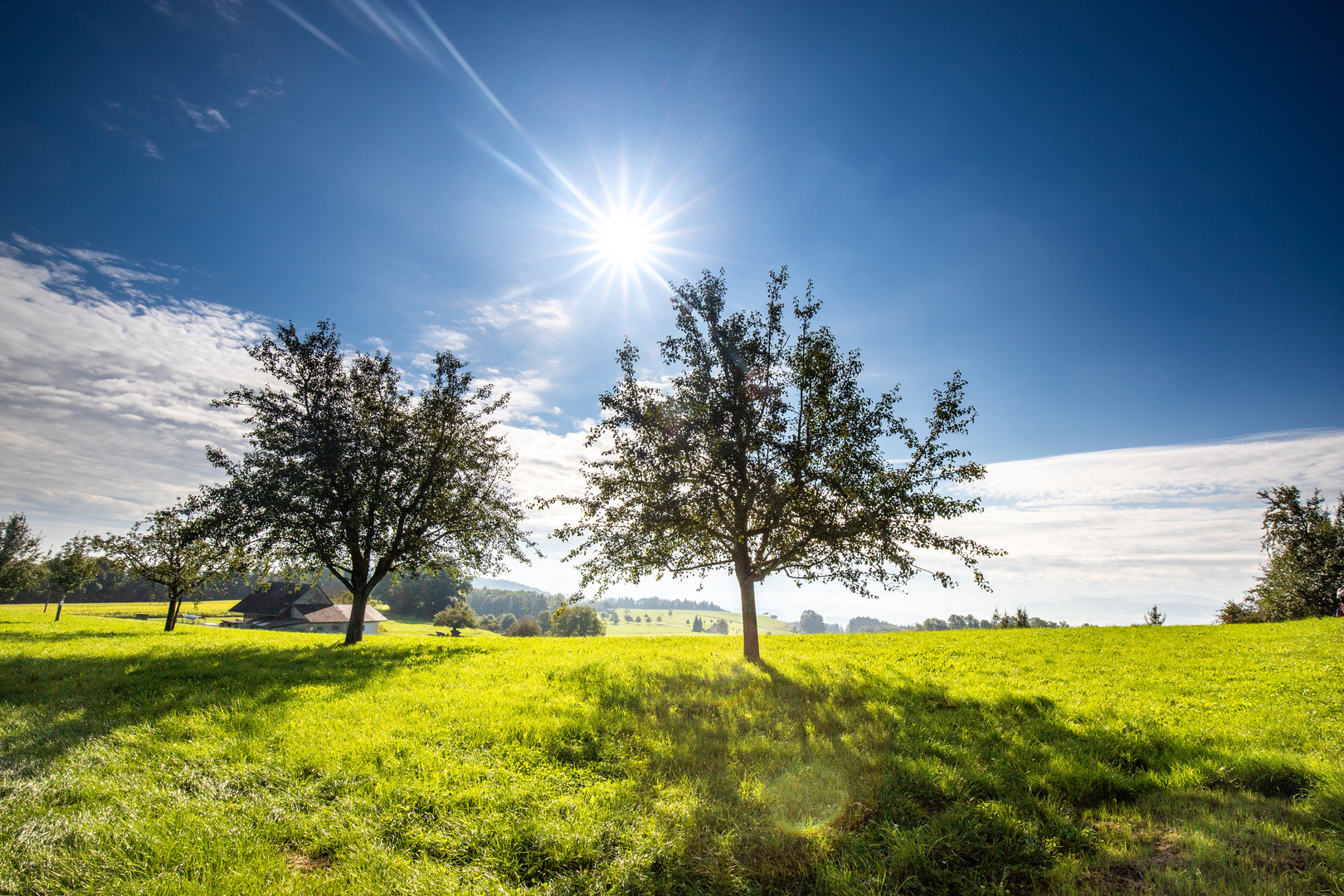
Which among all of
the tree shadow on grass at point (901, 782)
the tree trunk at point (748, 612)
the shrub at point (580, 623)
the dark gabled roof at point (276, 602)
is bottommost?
the shrub at point (580, 623)

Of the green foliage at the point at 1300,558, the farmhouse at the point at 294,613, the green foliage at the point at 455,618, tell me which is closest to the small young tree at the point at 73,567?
the farmhouse at the point at 294,613

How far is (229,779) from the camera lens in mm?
6453

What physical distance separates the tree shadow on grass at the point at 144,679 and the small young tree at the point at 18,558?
8382 centimetres

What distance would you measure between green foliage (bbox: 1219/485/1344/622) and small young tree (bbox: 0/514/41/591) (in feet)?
505

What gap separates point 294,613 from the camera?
71250 mm

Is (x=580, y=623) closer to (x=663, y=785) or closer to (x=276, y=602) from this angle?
(x=276, y=602)

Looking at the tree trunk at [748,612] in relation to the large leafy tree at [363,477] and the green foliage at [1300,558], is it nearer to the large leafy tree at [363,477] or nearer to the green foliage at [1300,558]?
the large leafy tree at [363,477]

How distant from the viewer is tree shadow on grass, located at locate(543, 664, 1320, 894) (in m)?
5.02

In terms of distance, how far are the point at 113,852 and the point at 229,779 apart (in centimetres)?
166

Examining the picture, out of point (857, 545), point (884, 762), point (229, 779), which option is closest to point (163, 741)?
point (229, 779)

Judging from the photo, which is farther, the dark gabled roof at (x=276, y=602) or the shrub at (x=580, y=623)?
the shrub at (x=580, y=623)

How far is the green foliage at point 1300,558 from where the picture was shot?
44688mm

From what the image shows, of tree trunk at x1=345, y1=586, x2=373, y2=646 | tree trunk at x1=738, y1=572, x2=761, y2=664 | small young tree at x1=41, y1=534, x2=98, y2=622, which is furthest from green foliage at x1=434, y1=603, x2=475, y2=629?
tree trunk at x1=738, y1=572, x2=761, y2=664

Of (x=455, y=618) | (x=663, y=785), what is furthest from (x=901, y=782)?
(x=455, y=618)
